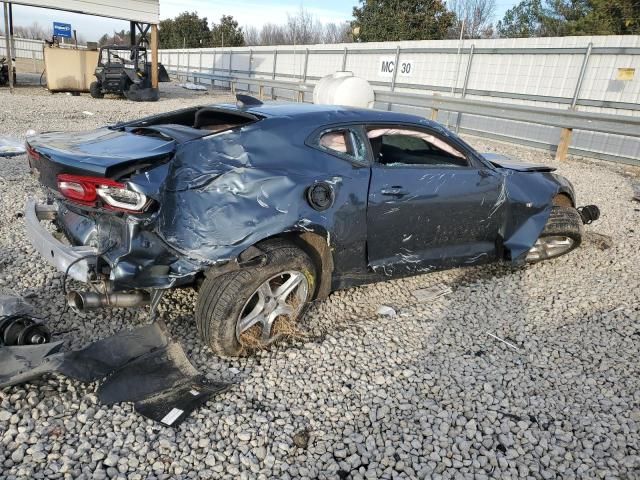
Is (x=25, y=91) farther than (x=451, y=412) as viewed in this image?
Yes

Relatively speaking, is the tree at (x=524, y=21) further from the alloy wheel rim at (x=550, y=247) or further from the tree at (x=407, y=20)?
the alloy wheel rim at (x=550, y=247)

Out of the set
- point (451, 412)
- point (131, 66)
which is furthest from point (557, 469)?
point (131, 66)

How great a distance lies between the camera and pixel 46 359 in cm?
262

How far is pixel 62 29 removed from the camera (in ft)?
85.5

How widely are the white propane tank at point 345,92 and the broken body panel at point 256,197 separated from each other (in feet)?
27.9

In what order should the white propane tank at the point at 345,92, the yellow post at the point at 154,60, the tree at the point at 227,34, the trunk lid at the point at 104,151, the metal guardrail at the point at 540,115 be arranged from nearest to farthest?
the trunk lid at the point at 104,151, the metal guardrail at the point at 540,115, the white propane tank at the point at 345,92, the yellow post at the point at 154,60, the tree at the point at 227,34

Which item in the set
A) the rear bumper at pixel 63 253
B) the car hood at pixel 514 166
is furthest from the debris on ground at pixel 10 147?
the car hood at pixel 514 166

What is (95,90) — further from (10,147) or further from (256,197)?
(256,197)

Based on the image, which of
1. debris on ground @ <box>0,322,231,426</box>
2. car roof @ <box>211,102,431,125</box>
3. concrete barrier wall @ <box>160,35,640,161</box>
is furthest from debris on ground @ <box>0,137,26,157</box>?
concrete barrier wall @ <box>160,35,640,161</box>

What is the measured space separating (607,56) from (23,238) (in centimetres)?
1204

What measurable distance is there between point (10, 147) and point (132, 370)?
24.3 ft

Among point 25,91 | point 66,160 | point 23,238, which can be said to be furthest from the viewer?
point 25,91

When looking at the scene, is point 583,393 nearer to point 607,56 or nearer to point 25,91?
point 607,56

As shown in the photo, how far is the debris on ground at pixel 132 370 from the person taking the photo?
257 cm
